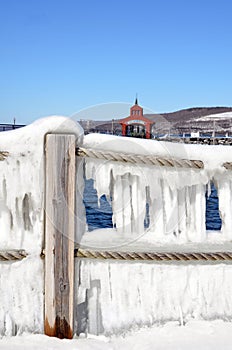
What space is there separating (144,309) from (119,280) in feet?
1.00

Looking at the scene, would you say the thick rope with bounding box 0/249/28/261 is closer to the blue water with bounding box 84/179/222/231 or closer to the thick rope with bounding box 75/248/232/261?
the thick rope with bounding box 75/248/232/261

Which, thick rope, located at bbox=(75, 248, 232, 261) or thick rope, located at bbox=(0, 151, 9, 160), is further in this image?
thick rope, located at bbox=(75, 248, 232, 261)

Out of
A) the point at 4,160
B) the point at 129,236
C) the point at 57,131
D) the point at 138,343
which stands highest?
the point at 57,131

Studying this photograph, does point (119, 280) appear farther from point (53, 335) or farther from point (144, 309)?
point (53, 335)

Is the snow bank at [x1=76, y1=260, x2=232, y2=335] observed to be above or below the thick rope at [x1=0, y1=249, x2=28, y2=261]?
below

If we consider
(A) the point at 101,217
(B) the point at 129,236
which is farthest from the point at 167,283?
(A) the point at 101,217

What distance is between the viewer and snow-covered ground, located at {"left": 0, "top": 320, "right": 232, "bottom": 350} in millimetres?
2479

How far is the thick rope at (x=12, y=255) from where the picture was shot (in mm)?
2488

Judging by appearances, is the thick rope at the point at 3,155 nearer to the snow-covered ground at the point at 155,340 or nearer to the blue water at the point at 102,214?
the snow-covered ground at the point at 155,340

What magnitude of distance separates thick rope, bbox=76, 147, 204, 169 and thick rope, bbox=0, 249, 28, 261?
78 centimetres

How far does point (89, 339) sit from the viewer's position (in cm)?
261

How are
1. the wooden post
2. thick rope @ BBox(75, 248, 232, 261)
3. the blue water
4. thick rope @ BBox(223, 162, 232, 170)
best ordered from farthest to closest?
the blue water → thick rope @ BBox(223, 162, 232, 170) → thick rope @ BBox(75, 248, 232, 261) → the wooden post

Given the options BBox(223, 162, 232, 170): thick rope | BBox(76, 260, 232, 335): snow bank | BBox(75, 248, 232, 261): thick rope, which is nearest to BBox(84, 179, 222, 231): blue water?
BBox(76, 260, 232, 335): snow bank

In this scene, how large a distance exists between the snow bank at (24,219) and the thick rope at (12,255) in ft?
0.13
